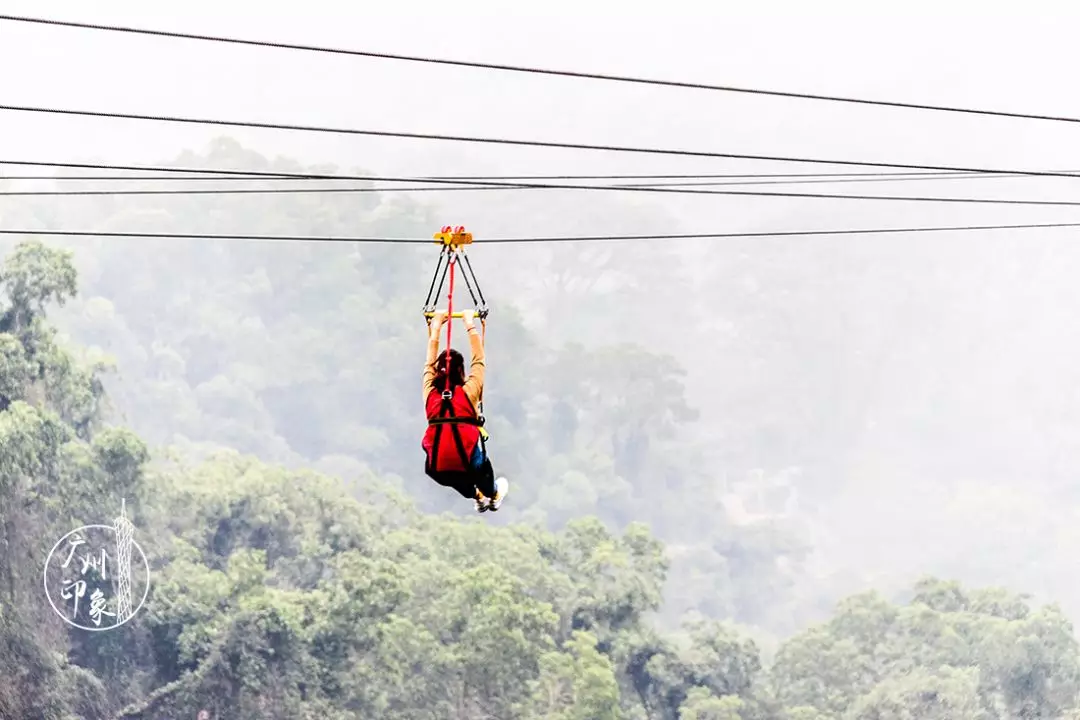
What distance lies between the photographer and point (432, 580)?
2197 cm

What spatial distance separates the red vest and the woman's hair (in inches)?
1.4

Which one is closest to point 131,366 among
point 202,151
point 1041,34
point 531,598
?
point 202,151

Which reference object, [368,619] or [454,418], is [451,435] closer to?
[454,418]

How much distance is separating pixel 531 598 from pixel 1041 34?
2937 cm

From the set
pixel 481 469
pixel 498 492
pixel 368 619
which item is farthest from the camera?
pixel 368 619

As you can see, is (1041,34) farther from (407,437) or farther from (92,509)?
(92,509)

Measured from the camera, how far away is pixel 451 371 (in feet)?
16.4

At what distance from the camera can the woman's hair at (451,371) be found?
5020 millimetres

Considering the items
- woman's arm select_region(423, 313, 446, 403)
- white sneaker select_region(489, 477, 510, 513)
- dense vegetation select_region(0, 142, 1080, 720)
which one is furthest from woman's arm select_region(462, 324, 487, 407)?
dense vegetation select_region(0, 142, 1080, 720)

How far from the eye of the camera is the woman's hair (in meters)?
5.02

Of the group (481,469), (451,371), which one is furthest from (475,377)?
(481,469)

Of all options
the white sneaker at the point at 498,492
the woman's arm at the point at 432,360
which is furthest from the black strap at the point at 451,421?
the white sneaker at the point at 498,492

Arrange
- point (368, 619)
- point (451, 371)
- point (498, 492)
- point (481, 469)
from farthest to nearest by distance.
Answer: point (368, 619)
point (498, 492)
point (481, 469)
point (451, 371)

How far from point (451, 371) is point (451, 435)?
23 cm
